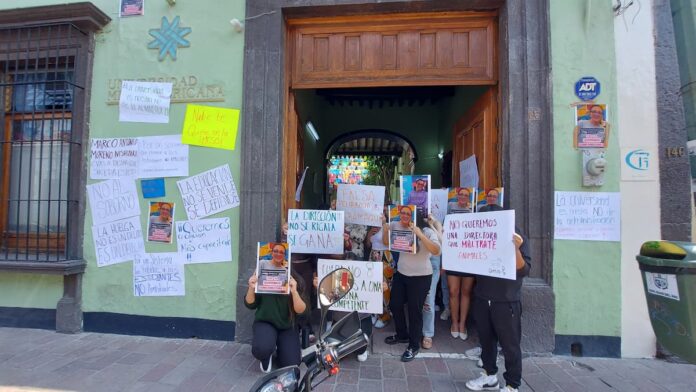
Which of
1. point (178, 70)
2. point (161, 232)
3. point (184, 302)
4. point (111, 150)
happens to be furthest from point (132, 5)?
point (184, 302)

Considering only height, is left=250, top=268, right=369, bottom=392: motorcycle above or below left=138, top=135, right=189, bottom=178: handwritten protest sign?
below

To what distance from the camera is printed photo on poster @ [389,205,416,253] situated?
3.69m

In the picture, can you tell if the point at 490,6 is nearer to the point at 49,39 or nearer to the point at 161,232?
the point at 161,232

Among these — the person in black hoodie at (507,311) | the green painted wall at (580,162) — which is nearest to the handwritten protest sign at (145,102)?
the person in black hoodie at (507,311)

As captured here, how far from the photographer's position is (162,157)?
4.55 metres

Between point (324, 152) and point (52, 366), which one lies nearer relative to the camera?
point (52, 366)

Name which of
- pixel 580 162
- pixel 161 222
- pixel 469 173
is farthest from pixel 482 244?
pixel 161 222

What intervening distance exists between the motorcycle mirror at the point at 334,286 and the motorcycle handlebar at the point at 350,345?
0.68ft

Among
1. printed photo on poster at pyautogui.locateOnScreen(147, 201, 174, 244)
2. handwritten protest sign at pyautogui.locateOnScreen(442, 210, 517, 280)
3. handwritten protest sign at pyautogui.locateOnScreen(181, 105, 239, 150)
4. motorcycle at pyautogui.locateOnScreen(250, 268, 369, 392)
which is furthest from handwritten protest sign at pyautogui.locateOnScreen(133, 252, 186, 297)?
motorcycle at pyautogui.locateOnScreen(250, 268, 369, 392)

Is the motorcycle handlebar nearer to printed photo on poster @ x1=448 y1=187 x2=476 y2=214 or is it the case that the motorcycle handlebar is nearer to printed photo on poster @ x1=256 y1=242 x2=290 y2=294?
printed photo on poster @ x1=256 y1=242 x2=290 y2=294

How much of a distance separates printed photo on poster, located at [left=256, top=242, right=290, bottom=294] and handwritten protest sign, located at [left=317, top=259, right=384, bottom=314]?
2.02 ft

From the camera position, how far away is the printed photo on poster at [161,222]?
449 centimetres

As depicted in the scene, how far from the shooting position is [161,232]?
4.50 metres

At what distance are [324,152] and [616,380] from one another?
26.2 feet
